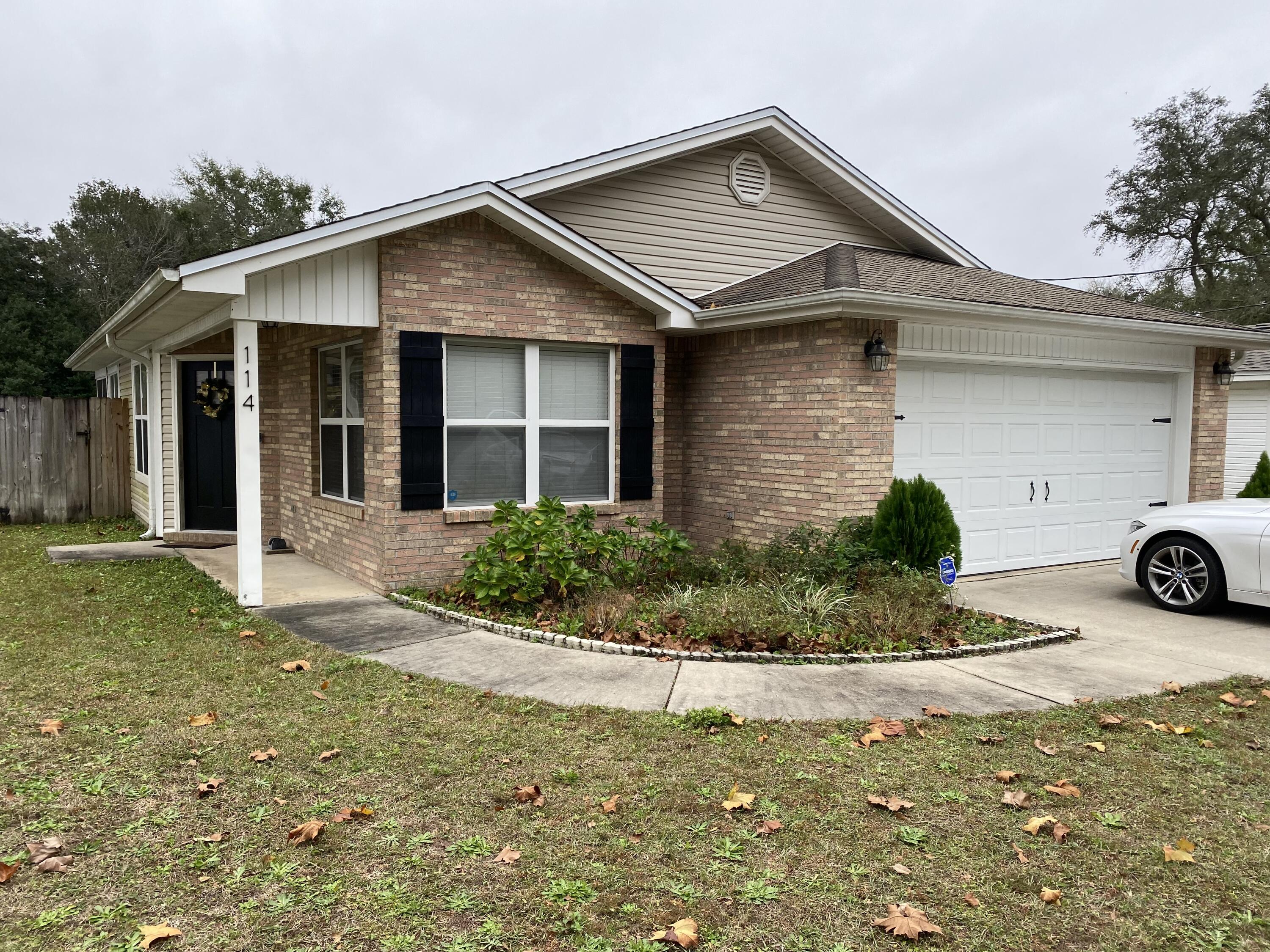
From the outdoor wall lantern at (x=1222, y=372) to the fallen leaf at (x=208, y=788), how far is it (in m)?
12.1

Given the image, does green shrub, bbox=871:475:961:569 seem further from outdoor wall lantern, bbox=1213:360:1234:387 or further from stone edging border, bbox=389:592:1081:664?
outdoor wall lantern, bbox=1213:360:1234:387

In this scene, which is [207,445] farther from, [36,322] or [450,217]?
[36,322]

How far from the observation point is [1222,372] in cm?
1121

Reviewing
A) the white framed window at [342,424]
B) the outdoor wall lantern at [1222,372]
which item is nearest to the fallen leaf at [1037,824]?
the white framed window at [342,424]

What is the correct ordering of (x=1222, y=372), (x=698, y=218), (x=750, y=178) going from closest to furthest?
1. (x=698, y=218)
2. (x=1222, y=372)
3. (x=750, y=178)

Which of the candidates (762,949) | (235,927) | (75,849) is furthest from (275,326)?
(762,949)

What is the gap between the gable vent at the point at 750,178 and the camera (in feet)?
36.8

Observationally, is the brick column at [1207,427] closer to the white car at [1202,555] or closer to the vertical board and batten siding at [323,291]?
the white car at [1202,555]

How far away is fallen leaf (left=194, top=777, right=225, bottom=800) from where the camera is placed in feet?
12.7

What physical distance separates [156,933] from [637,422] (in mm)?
7024

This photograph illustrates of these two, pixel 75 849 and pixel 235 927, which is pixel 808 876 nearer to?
pixel 235 927

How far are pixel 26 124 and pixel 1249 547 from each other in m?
44.4

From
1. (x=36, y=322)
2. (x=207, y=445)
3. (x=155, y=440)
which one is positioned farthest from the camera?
(x=36, y=322)

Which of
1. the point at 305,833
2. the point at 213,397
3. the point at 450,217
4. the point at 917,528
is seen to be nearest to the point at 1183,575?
the point at 917,528
